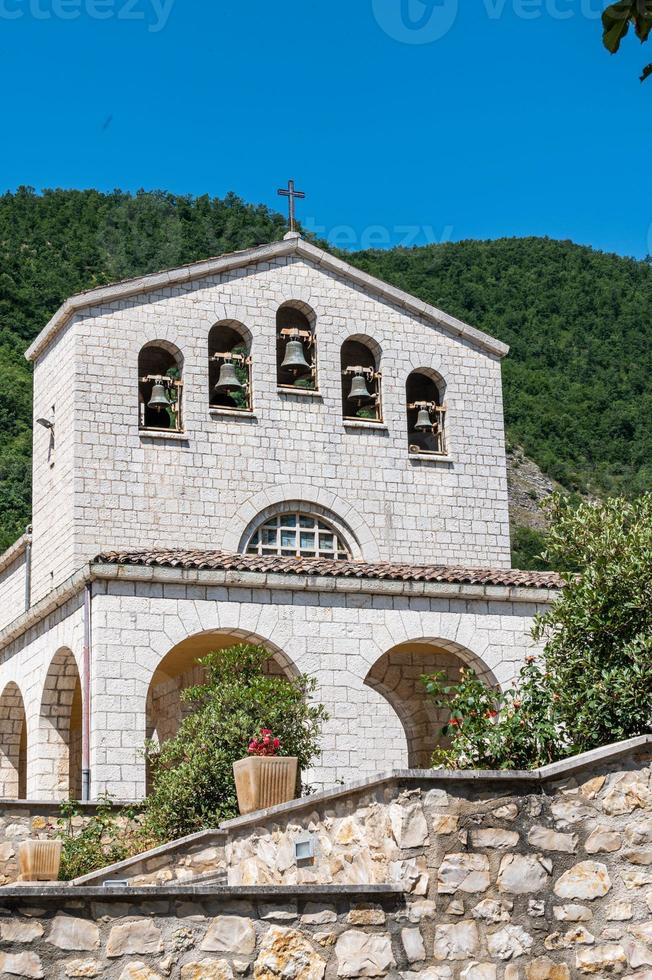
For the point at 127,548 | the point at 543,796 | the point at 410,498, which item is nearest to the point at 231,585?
the point at 127,548

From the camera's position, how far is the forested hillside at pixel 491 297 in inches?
2357

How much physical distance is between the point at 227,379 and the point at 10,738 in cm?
670

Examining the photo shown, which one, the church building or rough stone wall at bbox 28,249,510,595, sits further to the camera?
rough stone wall at bbox 28,249,510,595

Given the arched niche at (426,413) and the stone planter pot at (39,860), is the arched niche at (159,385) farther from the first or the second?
the stone planter pot at (39,860)

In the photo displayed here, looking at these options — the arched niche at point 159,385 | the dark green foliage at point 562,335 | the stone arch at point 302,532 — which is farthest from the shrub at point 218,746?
the dark green foliage at point 562,335

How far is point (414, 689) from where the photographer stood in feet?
75.2

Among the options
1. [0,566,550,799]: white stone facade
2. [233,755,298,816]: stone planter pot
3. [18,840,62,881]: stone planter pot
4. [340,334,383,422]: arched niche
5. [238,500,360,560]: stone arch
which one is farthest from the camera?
[340,334,383,422]: arched niche

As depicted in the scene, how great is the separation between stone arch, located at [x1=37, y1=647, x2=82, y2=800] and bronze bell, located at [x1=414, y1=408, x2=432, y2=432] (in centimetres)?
784

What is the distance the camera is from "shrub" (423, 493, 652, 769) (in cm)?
1145

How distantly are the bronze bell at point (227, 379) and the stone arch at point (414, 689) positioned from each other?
504 centimetres

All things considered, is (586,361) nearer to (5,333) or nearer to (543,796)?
(5,333)

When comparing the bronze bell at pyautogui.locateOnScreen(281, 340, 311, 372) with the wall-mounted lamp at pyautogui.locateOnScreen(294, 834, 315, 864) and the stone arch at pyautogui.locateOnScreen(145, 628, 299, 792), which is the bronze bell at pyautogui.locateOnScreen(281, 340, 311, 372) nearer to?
the stone arch at pyautogui.locateOnScreen(145, 628, 299, 792)

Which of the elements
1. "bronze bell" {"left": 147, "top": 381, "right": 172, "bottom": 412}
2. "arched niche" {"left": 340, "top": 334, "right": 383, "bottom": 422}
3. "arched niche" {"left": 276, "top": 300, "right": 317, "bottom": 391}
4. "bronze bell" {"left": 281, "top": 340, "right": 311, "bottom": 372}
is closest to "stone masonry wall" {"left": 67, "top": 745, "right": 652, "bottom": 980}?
"bronze bell" {"left": 147, "top": 381, "right": 172, "bottom": 412}

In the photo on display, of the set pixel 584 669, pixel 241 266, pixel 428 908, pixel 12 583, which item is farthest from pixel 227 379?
pixel 428 908
